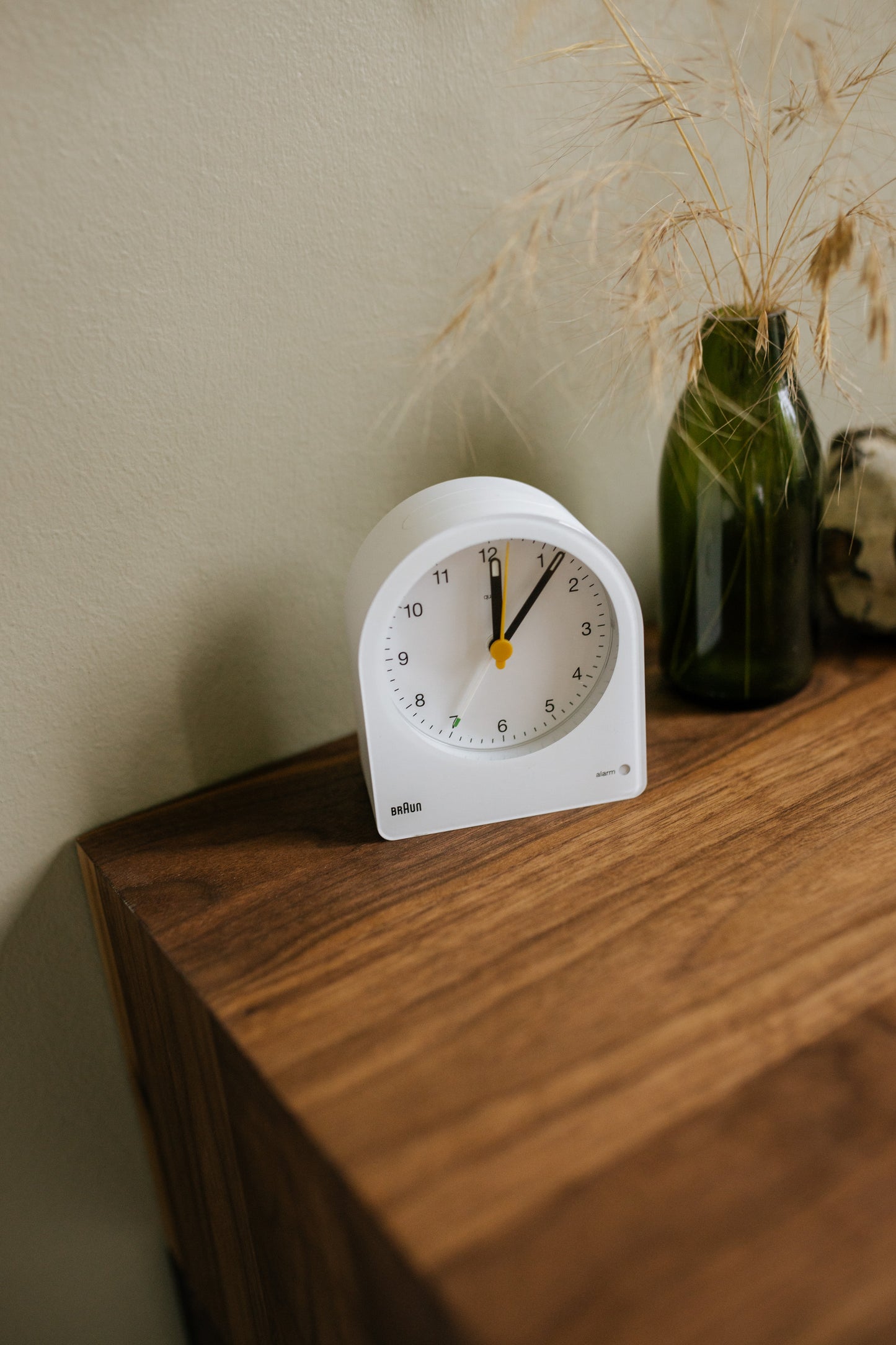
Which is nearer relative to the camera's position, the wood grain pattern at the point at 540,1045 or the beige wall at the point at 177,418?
the wood grain pattern at the point at 540,1045

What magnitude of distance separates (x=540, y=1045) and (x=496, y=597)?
0.30 m

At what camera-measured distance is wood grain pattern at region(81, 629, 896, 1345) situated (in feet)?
1.51

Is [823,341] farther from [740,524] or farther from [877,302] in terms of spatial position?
[740,524]

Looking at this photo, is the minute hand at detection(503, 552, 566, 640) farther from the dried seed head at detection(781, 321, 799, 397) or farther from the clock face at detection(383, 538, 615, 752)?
the dried seed head at detection(781, 321, 799, 397)

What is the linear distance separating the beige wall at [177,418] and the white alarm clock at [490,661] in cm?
12

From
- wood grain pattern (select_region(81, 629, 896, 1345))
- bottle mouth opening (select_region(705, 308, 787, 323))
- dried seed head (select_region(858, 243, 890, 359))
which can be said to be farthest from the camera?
bottle mouth opening (select_region(705, 308, 787, 323))

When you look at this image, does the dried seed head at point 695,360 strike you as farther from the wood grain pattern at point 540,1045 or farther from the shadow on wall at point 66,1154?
the shadow on wall at point 66,1154

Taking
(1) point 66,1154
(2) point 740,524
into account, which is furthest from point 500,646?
(1) point 66,1154

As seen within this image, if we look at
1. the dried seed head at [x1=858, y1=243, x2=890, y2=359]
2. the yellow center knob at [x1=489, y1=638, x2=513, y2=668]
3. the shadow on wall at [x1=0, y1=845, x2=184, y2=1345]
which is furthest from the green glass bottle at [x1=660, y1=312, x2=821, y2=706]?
the shadow on wall at [x1=0, y1=845, x2=184, y2=1345]

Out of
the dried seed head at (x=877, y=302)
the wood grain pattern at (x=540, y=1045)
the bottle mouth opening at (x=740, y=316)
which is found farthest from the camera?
the bottle mouth opening at (x=740, y=316)

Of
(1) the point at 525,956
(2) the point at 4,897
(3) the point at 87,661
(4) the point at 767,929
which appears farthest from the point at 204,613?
(4) the point at 767,929

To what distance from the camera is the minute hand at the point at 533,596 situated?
73cm

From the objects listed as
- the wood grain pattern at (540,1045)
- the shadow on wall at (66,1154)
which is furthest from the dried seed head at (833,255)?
the shadow on wall at (66,1154)

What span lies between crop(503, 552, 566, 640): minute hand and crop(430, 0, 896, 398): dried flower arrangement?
15 cm
